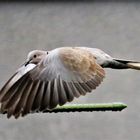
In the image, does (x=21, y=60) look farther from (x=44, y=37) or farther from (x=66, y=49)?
(x=66, y=49)

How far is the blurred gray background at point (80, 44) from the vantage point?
9.69ft

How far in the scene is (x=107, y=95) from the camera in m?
2.96

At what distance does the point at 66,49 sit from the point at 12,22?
1.62 m

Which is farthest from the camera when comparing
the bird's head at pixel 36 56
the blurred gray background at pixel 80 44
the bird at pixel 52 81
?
the blurred gray background at pixel 80 44

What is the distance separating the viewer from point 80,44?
296 cm

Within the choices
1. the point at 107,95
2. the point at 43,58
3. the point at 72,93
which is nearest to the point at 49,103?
the point at 72,93

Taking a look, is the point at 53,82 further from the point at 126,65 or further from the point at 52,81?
the point at 126,65

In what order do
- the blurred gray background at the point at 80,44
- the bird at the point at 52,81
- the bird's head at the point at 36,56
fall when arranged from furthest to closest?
the blurred gray background at the point at 80,44 → the bird's head at the point at 36,56 → the bird at the point at 52,81

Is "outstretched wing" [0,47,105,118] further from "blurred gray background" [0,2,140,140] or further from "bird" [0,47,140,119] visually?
"blurred gray background" [0,2,140,140]

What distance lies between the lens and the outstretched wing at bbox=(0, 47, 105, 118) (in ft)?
4.24

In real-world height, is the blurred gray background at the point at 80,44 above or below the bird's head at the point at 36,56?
below

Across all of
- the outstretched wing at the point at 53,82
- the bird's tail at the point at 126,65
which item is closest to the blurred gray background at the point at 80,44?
the bird's tail at the point at 126,65

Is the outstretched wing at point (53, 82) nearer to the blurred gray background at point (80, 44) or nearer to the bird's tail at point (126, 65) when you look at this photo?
the bird's tail at point (126, 65)

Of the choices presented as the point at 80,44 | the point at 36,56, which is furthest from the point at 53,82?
the point at 80,44
